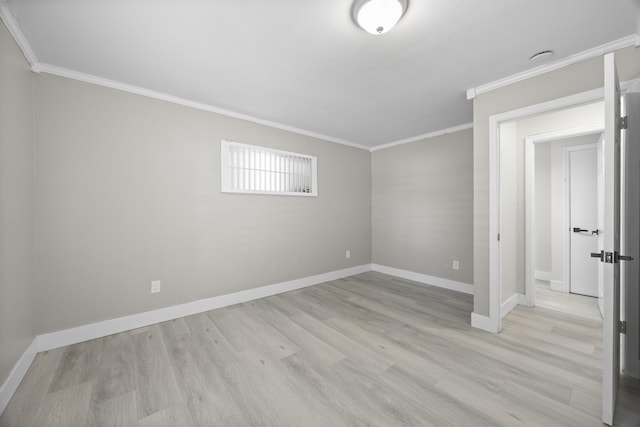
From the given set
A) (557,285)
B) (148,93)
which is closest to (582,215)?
(557,285)

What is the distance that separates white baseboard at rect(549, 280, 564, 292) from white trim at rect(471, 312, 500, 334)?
2117 millimetres

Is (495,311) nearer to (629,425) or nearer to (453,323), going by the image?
(453,323)

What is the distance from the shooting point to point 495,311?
2348mm

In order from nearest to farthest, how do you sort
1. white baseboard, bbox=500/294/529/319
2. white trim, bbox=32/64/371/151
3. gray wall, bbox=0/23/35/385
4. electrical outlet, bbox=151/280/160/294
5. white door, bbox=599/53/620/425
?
1. white door, bbox=599/53/620/425
2. gray wall, bbox=0/23/35/385
3. white trim, bbox=32/64/371/151
4. electrical outlet, bbox=151/280/160/294
5. white baseboard, bbox=500/294/529/319

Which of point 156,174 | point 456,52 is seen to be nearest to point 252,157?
point 156,174

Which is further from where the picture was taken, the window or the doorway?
the doorway

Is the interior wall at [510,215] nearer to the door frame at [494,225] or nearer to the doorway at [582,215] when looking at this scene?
the door frame at [494,225]

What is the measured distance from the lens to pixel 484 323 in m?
2.41

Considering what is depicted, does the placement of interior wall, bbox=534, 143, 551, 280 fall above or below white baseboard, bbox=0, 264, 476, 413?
above

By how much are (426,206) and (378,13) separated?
311 cm

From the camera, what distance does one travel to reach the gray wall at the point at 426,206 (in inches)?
141

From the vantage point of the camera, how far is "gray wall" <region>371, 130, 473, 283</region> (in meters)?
3.58

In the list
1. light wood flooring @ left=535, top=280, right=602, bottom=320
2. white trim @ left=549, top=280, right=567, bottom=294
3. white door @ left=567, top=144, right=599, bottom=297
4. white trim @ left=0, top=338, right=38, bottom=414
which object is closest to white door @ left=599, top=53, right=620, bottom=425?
light wood flooring @ left=535, top=280, right=602, bottom=320

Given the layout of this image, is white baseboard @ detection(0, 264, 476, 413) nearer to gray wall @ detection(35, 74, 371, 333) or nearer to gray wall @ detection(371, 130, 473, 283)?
gray wall @ detection(35, 74, 371, 333)
